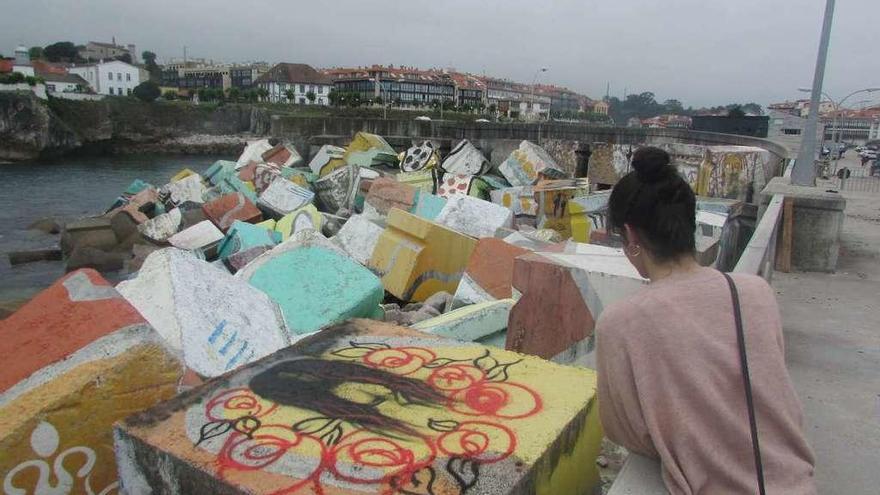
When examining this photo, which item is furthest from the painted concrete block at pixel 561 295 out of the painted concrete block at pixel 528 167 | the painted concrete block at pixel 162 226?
the painted concrete block at pixel 162 226

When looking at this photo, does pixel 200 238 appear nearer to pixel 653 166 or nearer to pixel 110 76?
pixel 653 166

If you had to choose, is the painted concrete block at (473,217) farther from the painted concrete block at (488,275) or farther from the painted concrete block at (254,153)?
the painted concrete block at (254,153)

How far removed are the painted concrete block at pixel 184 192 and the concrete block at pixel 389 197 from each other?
5.58m

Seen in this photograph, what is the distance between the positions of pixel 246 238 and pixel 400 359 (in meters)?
5.93

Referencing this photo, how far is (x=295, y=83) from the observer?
83.6 m

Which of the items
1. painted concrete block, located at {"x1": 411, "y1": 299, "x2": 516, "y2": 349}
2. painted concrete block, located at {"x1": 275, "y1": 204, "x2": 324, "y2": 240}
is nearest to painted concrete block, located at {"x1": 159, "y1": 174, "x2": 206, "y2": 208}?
painted concrete block, located at {"x1": 275, "y1": 204, "x2": 324, "y2": 240}

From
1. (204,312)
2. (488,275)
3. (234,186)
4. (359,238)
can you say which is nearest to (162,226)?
(234,186)

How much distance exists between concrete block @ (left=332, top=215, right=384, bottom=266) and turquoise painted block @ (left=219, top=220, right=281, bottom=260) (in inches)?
49.9

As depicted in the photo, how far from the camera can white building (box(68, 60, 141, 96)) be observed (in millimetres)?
78188

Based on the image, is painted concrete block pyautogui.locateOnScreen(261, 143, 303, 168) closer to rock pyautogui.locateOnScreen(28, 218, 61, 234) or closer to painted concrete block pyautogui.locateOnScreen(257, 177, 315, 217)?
painted concrete block pyautogui.locateOnScreen(257, 177, 315, 217)

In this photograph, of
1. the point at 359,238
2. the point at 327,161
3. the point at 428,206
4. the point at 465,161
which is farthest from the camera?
the point at 327,161

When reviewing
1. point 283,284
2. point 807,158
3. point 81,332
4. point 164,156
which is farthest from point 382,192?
point 164,156

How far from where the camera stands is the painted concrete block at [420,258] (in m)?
5.74

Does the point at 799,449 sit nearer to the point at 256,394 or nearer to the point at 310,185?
the point at 256,394
